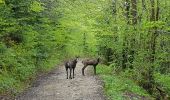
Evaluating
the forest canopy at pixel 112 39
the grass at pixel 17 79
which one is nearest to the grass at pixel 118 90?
the forest canopy at pixel 112 39

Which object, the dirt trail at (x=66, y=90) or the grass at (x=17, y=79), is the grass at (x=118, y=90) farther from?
the grass at (x=17, y=79)

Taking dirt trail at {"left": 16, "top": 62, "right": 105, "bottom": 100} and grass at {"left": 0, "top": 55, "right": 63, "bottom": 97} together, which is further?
grass at {"left": 0, "top": 55, "right": 63, "bottom": 97}

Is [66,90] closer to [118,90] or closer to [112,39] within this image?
[118,90]

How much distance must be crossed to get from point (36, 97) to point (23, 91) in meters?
1.77

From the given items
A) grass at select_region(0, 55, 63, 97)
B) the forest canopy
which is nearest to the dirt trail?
grass at select_region(0, 55, 63, 97)

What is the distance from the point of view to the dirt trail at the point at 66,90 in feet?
50.1

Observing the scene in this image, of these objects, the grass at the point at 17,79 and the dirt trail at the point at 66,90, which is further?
the grass at the point at 17,79

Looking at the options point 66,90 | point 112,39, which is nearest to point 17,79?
point 66,90

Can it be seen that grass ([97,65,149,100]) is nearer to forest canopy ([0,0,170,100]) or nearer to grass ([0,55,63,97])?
forest canopy ([0,0,170,100])

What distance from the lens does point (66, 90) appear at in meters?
16.8

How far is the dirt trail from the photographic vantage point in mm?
15281

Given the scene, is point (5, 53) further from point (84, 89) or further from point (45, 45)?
point (45, 45)

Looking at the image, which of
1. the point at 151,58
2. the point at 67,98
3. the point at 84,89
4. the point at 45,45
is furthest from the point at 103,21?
the point at 67,98

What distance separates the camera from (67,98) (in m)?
15.0
